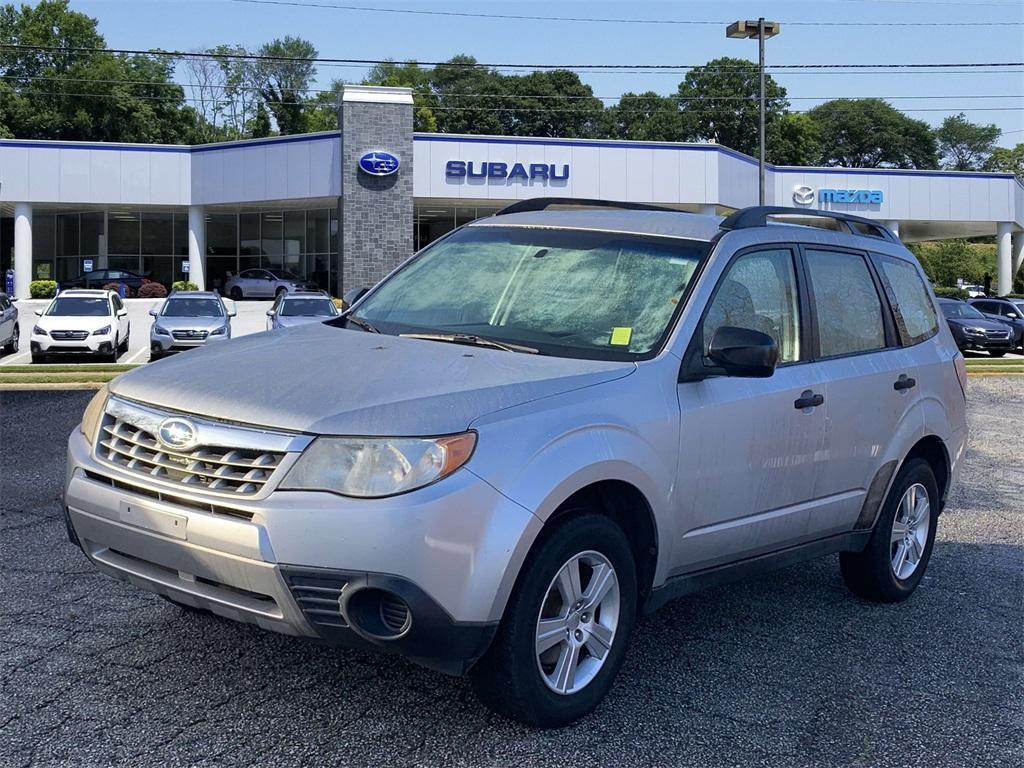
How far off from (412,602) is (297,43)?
10962cm

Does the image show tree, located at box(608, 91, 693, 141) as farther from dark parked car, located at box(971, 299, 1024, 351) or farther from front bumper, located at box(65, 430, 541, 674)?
front bumper, located at box(65, 430, 541, 674)

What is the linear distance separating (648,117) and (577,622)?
9763 centimetres

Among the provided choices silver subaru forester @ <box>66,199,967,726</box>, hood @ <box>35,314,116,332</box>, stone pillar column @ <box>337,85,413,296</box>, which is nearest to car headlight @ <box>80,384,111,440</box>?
silver subaru forester @ <box>66,199,967,726</box>

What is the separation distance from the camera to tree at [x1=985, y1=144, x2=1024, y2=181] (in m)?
119

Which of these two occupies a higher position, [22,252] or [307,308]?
[22,252]

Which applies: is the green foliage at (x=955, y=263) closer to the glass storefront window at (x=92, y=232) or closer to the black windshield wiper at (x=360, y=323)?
the glass storefront window at (x=92, y=232)

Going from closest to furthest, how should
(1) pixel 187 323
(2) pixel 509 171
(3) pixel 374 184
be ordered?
1. (1) pixel 187 323
2. (3) pixel 374 184
3. (2) pixel 509 171

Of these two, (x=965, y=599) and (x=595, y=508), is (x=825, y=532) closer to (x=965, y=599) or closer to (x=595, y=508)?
(x=965, y=599)

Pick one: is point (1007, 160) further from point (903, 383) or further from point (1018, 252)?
point (903, 383)

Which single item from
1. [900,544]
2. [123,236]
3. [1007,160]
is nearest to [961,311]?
[900,544]

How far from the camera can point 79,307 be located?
78.0 feet

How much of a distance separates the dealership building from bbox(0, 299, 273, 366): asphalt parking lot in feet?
11.8

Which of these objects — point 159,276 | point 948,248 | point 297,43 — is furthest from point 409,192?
point 297,43

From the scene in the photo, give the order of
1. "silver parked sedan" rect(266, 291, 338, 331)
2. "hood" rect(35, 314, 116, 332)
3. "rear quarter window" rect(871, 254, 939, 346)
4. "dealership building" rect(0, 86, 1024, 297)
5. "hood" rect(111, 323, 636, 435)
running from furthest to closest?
"dealership building" rect(0, 86, 1024, 297) < "silver parked sedan" rect(266, 291, 338, 331) < "hood" rect(35, 314, 116, 332) < "rear quarter window" rect(871, 254, 939, 346) < "hood" rect(111, 323, 636, 435)
